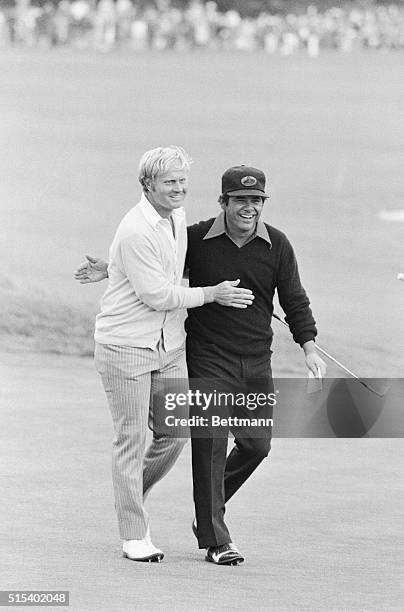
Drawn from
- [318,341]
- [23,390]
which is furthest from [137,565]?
[318,341]

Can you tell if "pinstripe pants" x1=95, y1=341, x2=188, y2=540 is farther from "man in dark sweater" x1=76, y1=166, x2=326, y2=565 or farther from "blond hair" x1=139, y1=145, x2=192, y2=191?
"blond hair" x1=139, y1=145, x2=192, y2=191

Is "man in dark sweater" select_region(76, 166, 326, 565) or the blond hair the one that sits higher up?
the blond hair

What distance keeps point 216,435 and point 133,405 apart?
28 centimetres

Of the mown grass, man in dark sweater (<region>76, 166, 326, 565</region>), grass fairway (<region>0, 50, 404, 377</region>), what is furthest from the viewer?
the mown grass

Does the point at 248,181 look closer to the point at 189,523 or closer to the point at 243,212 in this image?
the point at 243,212

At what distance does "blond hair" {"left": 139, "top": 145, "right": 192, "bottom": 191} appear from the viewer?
15.6 ft

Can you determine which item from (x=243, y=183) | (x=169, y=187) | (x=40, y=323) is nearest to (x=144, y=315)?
(x=169, y=187)

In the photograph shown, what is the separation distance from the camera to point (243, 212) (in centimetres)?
484

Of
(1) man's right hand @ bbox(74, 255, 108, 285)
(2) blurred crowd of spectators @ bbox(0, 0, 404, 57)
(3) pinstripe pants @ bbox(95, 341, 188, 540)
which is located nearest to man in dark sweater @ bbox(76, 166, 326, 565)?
(3) pinstripe pants @ bbox(95, 341, 188, 540)

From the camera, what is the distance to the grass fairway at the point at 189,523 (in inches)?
175

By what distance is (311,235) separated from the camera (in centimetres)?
902

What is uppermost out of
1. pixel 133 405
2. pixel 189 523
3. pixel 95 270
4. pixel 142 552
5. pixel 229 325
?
pixel 95 270

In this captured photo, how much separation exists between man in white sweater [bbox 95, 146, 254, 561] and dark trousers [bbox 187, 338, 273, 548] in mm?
70

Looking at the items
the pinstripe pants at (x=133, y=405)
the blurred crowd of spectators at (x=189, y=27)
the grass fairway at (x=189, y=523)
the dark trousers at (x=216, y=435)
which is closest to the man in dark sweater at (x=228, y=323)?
the dark trousers at (x=216, y=435)
